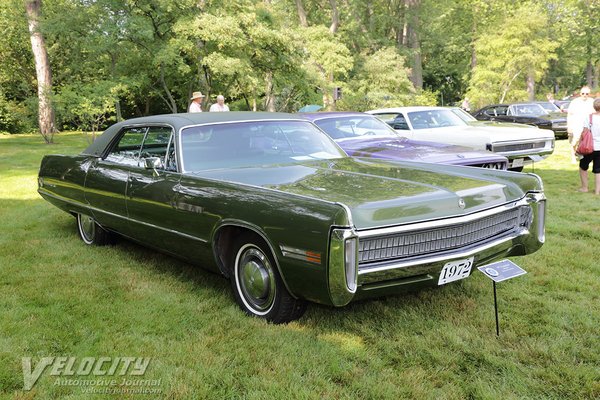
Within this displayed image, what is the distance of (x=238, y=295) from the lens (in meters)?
3.65

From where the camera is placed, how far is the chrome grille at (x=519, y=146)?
868 centimetres

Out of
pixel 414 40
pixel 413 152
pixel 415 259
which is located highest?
pixel 414 40

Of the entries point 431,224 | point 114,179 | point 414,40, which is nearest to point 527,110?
point 114,179

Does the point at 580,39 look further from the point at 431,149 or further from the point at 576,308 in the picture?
the point at 576,308

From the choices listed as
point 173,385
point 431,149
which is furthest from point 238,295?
point 431,149

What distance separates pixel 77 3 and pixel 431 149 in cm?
1514

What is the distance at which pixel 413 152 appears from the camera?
6.72 meters

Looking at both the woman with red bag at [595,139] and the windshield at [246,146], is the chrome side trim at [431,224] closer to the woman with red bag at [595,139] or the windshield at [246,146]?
the windshield at [246,146]

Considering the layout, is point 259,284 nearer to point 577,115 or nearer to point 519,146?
point 519,146

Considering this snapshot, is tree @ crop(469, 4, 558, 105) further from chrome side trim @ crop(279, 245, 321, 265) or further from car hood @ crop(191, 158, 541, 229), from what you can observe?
chrome side trim @ crop(279, 245, 321, 265)

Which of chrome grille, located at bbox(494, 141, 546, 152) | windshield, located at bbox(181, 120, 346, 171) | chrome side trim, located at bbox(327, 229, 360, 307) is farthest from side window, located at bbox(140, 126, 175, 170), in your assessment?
chrome grille, located at bbox(494, 141, 546, 152)

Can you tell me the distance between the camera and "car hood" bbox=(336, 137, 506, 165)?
6535 mm

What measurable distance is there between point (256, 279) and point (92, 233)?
9.27 feet

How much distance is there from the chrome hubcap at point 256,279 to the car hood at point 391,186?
0.47 metres
